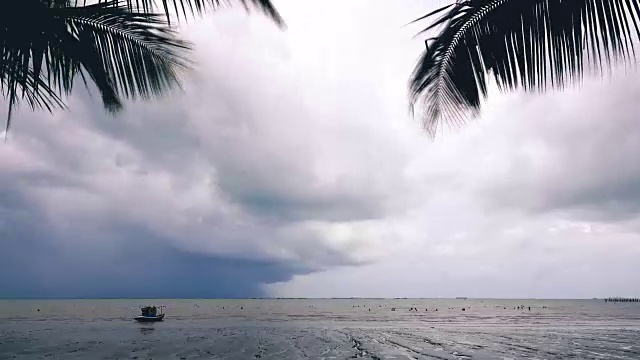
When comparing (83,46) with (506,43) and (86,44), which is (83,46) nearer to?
(86,44)

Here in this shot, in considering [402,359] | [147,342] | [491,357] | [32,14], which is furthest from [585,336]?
[32,14]

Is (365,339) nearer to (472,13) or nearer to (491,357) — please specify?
(491,357)

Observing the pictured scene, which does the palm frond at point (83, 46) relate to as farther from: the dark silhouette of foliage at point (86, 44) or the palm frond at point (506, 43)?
the palm frond at point (506, 43)

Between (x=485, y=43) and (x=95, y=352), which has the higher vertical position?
(x=485, y=43)

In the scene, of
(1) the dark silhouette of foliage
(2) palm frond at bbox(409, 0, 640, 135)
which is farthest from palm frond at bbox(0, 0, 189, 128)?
(2) palm frond at bbox(409, 0, 640, 135)

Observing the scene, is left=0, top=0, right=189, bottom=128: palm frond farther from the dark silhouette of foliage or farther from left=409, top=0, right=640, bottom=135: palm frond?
left=409, top=0, right=640, bottom=135: palm frond

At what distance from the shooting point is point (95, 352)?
29.1 meters

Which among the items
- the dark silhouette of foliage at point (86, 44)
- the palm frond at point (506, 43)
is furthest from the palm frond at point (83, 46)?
the palm frond at point (506, 43)

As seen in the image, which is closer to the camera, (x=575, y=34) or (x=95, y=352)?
(x=575, y=34)

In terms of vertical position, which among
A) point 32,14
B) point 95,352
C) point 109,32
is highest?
point 109,32

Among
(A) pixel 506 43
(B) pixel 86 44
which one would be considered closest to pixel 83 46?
(B) pixel 86 44

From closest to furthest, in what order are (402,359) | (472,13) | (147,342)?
(472,13) → (402,359) → (147,342)

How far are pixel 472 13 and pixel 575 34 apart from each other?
804 mm

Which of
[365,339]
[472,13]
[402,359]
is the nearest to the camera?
[472,13]
